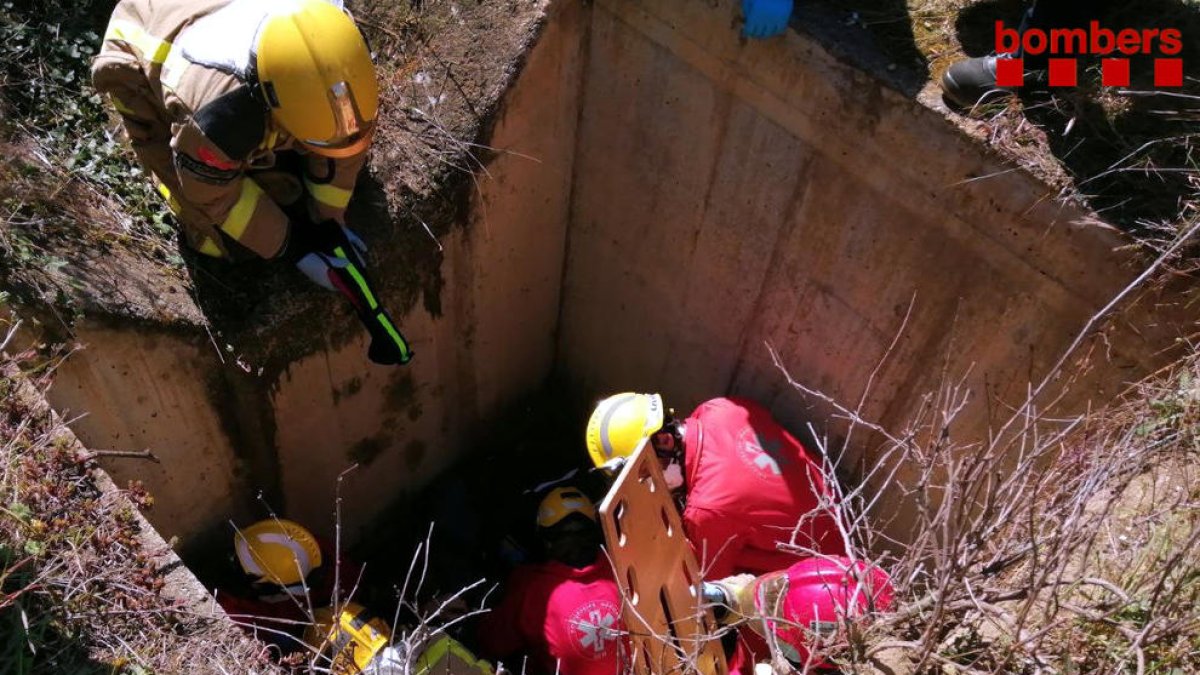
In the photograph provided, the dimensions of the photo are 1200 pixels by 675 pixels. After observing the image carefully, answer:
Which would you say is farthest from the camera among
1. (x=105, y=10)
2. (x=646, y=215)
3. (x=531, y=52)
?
(x=646, y=215)

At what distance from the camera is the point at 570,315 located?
601 cm

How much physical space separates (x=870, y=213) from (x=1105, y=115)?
3.47ft

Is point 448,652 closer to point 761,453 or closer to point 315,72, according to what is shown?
point 761,453

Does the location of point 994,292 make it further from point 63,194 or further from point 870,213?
point 63,194

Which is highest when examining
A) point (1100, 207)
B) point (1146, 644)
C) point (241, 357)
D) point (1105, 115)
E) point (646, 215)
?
point (1105, 115)

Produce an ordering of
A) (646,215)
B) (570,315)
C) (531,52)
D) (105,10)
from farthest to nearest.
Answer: (570,315)
(646,215)
(531,52)
(105,10)

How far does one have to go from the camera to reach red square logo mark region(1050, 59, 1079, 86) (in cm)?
371

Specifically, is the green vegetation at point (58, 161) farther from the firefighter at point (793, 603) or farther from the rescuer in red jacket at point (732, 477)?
the firefighter at point (793, 603)

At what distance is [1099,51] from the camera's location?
3.76 meters

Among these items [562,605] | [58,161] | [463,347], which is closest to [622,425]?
[562,605]

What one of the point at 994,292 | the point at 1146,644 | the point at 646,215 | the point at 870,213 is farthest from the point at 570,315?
the point at 1146,644

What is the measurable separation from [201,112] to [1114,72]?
12.5 ft

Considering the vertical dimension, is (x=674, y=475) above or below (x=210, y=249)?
below

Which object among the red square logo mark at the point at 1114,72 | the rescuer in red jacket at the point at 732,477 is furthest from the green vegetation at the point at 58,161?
the red square logo mark at the point at 1114,72
